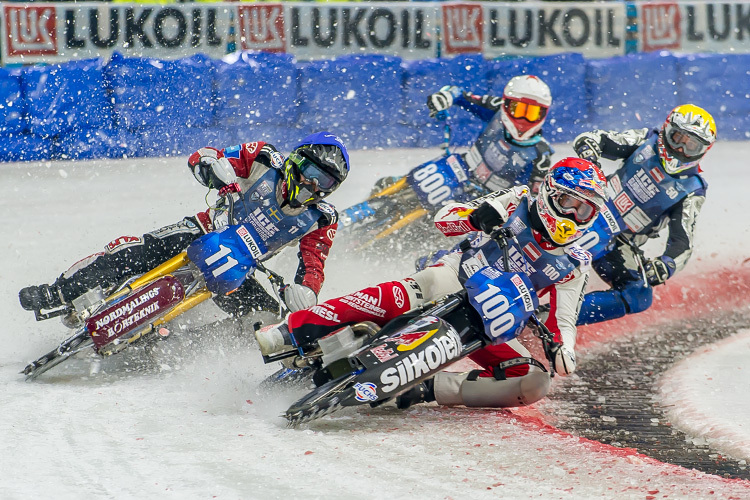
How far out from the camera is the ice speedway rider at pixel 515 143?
8.32 meters

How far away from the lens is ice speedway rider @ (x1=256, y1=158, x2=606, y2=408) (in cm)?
550

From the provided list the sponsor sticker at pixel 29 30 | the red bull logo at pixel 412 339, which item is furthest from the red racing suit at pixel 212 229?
the sponsor sticker at pixel 29 30

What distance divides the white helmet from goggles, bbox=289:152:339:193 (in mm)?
2814

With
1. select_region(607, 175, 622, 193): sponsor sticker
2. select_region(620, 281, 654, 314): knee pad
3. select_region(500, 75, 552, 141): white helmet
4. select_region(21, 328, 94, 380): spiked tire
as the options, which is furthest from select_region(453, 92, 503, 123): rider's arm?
select_region(21, 328, 94, 380): spiked tire

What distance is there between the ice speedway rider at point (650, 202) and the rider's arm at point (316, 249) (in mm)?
2388

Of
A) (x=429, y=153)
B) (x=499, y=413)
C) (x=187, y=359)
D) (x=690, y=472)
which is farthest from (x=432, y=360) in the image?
(x=429, y=153)

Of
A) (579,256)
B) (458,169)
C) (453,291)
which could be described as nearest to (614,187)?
(458,169)

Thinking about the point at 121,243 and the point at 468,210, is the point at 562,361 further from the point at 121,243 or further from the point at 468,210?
the point at 121,243

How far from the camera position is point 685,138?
763 centimetres

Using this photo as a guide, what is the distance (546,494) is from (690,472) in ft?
3.46

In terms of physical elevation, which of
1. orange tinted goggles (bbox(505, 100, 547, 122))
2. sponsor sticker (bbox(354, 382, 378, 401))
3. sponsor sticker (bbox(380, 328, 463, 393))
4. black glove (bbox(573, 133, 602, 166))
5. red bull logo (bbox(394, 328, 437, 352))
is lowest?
sponsor sticker (bbox(354, 382, 378, 401))

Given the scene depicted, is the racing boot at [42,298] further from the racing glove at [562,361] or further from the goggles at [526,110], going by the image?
the goggles at [526,110]

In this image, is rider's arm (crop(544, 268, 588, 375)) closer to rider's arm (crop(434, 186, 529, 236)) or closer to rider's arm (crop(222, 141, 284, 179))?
rider's arm (crop(434, 186, 529, 236))

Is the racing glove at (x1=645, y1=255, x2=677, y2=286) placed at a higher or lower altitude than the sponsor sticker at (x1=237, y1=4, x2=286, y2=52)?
lower
